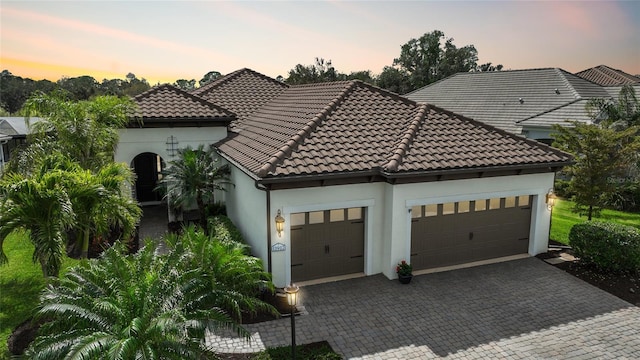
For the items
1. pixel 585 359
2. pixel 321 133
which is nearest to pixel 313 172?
pixel 321 133

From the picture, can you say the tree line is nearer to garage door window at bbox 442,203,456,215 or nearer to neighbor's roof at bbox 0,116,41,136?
neighbor's roof at bbox 0,116,41,136

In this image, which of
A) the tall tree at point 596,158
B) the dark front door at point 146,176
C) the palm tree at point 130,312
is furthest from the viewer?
the dark front door at point 146,176

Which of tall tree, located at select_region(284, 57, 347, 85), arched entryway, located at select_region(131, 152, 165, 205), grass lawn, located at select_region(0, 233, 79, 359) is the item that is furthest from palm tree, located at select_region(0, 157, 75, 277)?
tall tree, located at select_region(284, 57, 347, 85)

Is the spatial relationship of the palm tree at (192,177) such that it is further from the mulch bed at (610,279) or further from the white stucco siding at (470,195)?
the mulch bed at (610,279)

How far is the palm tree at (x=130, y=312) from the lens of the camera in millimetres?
6137

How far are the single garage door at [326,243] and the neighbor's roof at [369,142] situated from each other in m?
1.40

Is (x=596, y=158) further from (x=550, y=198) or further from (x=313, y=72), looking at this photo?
(x=313, y=72)

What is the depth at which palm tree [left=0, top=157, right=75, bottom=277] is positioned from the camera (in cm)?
849

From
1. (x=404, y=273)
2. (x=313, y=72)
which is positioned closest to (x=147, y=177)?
(x=404, y=273)

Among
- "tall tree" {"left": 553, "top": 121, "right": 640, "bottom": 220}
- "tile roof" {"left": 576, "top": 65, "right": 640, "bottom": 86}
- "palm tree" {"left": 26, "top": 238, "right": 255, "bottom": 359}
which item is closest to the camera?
"palm tree" {"left": 26, "top": 238, "right": 255, "bottom": 359}

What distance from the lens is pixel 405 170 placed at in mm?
11289

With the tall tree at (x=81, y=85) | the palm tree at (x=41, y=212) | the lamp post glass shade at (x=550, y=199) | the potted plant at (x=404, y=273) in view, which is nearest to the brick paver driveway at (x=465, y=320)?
the potted plant at (x=404, y=273)

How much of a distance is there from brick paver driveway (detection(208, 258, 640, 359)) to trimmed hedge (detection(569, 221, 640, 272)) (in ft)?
3.39

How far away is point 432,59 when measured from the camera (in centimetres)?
7925
